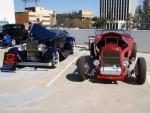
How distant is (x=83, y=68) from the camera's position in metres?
8.60

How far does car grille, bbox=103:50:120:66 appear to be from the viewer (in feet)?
27.6

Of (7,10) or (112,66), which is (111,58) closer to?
(112,66)

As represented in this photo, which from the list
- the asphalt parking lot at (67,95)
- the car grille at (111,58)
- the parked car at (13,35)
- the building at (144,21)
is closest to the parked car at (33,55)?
the asphalt parking lot at (67,95)

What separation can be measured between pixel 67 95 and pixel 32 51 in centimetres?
414

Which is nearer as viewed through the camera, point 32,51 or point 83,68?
point 83,68

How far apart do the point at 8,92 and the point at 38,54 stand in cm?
351

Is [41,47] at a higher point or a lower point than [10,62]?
higher

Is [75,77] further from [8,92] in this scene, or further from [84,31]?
[84,31]

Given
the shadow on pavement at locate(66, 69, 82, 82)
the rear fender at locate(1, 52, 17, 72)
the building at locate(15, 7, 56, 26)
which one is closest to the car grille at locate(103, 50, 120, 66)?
the shadow on pavement at locate(66, 69, 82, 82)

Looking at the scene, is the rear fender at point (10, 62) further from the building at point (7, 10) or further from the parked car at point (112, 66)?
the building at point (7, 10)

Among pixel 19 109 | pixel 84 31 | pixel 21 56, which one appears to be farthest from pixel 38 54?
pixel 84 31

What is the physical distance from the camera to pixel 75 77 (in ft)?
31.2

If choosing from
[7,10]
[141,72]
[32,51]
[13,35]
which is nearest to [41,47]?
[32,51]

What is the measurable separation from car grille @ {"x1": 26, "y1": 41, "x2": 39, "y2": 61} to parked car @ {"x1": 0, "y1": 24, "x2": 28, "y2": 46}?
9660mm
